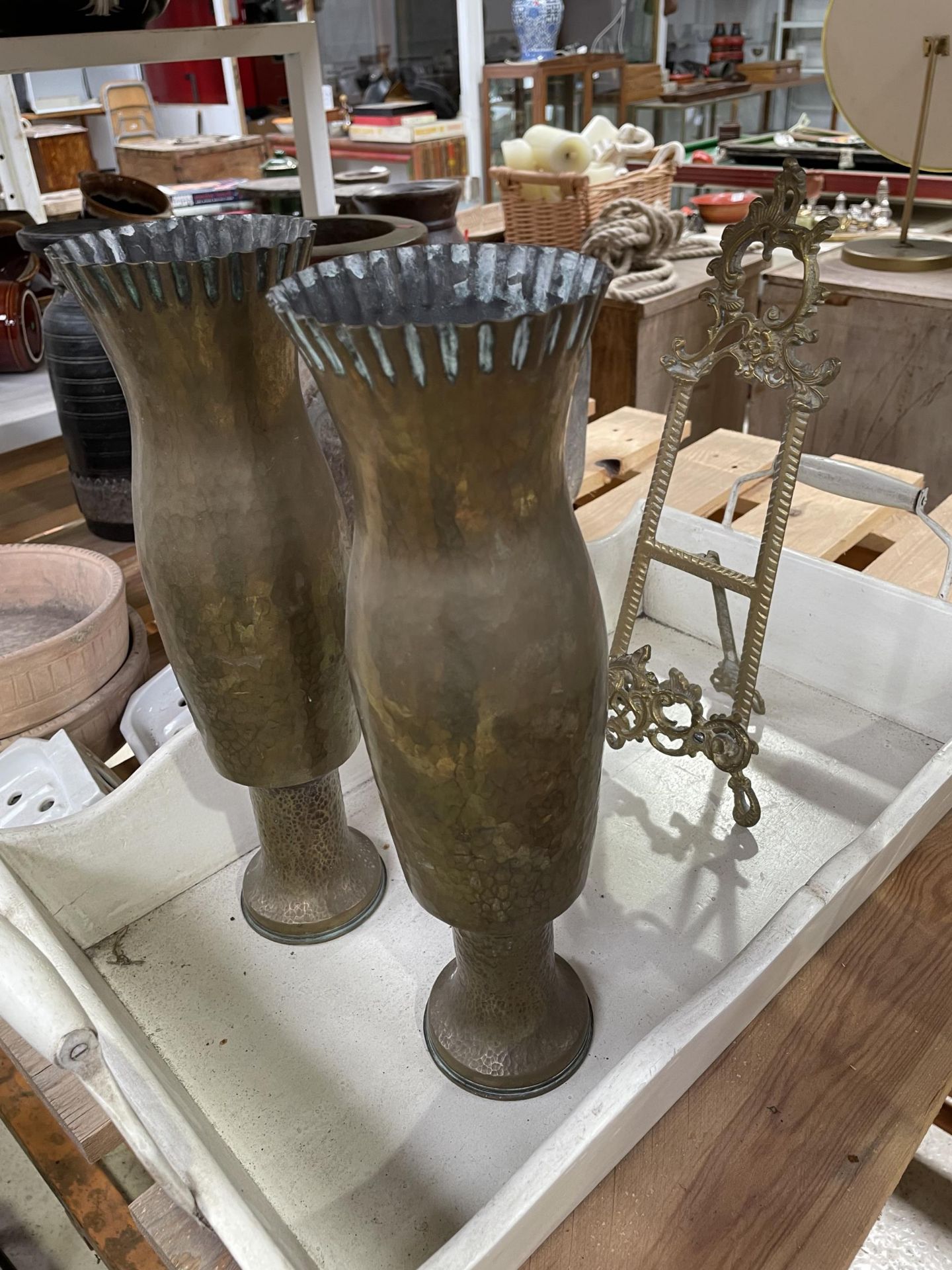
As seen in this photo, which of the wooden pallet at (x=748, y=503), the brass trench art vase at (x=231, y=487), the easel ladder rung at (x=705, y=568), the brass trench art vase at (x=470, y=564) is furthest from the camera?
the wooden pallet at (x=748, y=503)

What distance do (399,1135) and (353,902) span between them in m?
0.17

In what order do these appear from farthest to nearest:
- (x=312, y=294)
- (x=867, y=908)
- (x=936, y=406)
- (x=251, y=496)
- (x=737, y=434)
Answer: (x=936, y=406) → (x=737, y=434) → (x=867, y=908) → (x=251, y=496) → (x=312, y=294)

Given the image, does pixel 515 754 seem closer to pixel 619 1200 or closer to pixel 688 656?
pixel 619 1200

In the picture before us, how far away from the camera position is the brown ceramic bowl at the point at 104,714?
2.93 feet

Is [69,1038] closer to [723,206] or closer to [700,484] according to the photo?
[700,484]

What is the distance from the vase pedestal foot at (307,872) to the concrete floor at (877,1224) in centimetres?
58

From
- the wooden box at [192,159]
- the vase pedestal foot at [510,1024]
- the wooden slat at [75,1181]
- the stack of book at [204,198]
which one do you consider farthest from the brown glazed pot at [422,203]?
the wooden box at [192,159]

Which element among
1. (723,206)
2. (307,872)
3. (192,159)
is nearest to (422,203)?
(307,872)

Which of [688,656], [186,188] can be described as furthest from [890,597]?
[186,188]

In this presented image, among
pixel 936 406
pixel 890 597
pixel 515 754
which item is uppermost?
pixel 515 754

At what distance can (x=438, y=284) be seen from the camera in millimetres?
408

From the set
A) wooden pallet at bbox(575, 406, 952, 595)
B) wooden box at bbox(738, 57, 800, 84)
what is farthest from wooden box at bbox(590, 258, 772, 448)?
wooden box at bbox(738, 57, 800, 84)

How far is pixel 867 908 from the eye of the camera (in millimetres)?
614

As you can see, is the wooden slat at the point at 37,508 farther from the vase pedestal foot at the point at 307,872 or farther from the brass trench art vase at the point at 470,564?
the brass trench art vase at the point at 470,564
